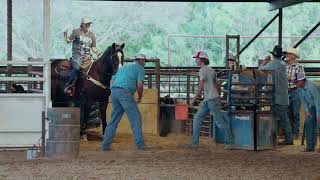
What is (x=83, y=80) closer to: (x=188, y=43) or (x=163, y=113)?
(x=163, y=113)

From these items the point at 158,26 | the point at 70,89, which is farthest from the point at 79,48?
the point at 158,26

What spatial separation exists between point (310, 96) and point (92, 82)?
15.0ft

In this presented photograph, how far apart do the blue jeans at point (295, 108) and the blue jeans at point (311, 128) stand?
2.21 m

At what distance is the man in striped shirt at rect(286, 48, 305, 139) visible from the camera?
43.4ft

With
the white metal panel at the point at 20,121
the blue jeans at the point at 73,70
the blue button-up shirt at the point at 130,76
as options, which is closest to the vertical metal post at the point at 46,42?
the white metal panel at the point at 20,121

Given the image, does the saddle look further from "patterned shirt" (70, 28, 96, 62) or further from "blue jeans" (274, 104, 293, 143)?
"blue jeans" (274, 104, 293, 143)

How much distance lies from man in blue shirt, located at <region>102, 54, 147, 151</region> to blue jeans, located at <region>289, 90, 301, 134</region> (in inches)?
158

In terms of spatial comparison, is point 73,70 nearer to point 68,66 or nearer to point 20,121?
point 68,66

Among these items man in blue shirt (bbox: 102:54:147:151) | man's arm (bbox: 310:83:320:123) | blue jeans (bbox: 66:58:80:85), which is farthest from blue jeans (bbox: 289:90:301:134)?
blue jeans (bbox: 66:58:80:85)

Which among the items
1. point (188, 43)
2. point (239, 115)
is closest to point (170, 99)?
point (239, 115)

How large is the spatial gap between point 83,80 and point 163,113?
2773mm

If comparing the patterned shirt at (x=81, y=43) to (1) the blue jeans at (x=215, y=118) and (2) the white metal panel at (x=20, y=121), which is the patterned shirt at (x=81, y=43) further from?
(1) the blue jeans at (x=215, y=118)

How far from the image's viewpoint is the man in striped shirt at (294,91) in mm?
13241

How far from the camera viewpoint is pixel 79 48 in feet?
42.8
